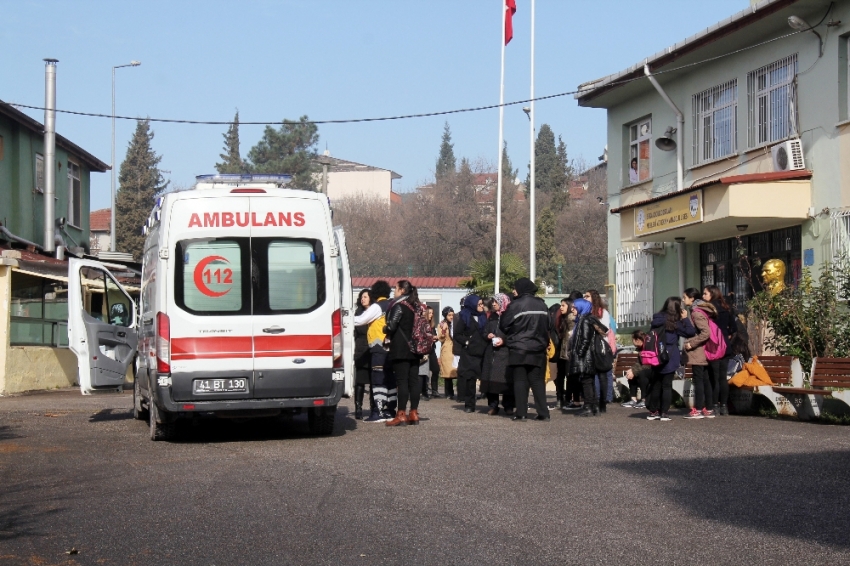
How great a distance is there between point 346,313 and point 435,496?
5.01 m

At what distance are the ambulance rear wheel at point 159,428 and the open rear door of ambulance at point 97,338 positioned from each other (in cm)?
298

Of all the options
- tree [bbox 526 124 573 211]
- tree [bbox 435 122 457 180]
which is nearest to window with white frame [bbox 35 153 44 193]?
tree [bbox 526 124 573 211]

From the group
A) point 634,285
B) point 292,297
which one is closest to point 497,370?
point 292,297

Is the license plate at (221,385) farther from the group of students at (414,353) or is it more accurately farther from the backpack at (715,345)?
the backpack at (715,345)

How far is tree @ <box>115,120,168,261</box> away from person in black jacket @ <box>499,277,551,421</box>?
69896mm

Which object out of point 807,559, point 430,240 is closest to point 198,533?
point 807,559

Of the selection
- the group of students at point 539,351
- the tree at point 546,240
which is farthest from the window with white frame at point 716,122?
the tree at point 546,240

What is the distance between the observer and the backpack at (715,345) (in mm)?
14211

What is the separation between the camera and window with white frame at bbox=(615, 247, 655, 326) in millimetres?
25359

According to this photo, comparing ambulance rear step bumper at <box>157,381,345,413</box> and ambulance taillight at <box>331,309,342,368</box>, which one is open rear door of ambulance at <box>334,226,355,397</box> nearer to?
ambulance taillight at <box>331,309,342,368</box>

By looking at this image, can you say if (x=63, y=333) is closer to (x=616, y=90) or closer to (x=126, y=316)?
(x=126, y=316)

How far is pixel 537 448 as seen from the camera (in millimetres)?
10898

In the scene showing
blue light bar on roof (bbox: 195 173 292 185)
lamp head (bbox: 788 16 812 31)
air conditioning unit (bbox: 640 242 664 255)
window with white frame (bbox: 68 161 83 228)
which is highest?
lamp head (bbox: 788 16 812 31)

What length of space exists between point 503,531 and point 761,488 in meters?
2.54
